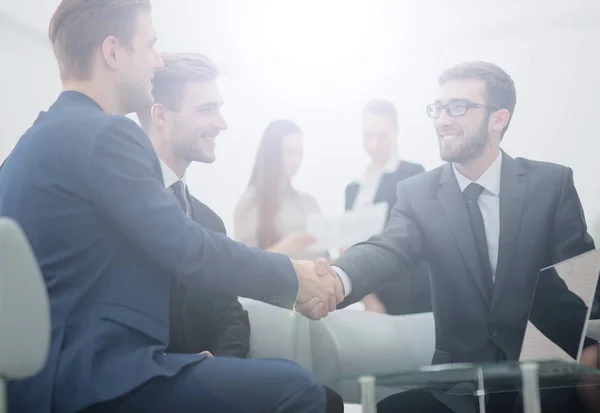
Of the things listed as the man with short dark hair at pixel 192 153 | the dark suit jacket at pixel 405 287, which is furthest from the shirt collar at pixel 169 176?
the dark suit jacket at pixel 405 287

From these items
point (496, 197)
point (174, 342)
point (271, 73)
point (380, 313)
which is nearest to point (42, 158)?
point (174, 342)

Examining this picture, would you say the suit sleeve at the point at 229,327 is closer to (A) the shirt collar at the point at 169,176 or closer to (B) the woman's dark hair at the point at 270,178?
(B) the woman's dark hair at the point at 270,178

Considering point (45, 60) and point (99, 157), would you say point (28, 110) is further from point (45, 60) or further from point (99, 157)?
point (99, 157)

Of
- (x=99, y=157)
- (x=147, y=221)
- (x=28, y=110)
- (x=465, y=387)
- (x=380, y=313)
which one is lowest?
(x=465, y=387)

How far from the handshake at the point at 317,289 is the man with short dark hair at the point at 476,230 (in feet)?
0.17

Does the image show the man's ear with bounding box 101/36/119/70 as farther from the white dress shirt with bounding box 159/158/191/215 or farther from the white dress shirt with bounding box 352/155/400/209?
the white dress shirt with bounding box 352/155/400/209

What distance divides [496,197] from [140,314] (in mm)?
1422

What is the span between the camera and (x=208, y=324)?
8.57 feet

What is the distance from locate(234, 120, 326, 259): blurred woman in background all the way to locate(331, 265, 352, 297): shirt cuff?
0.08 m

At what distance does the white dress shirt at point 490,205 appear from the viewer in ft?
8.94

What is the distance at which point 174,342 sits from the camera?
2.54 meters

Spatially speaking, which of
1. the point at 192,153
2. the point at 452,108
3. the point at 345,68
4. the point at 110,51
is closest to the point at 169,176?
the point at 192,153

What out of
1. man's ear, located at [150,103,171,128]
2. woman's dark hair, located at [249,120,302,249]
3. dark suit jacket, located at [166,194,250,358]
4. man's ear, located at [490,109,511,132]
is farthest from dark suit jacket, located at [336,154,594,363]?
man's ear, located at [150,103,171,128]

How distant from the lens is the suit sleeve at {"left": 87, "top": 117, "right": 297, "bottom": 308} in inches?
77.7
